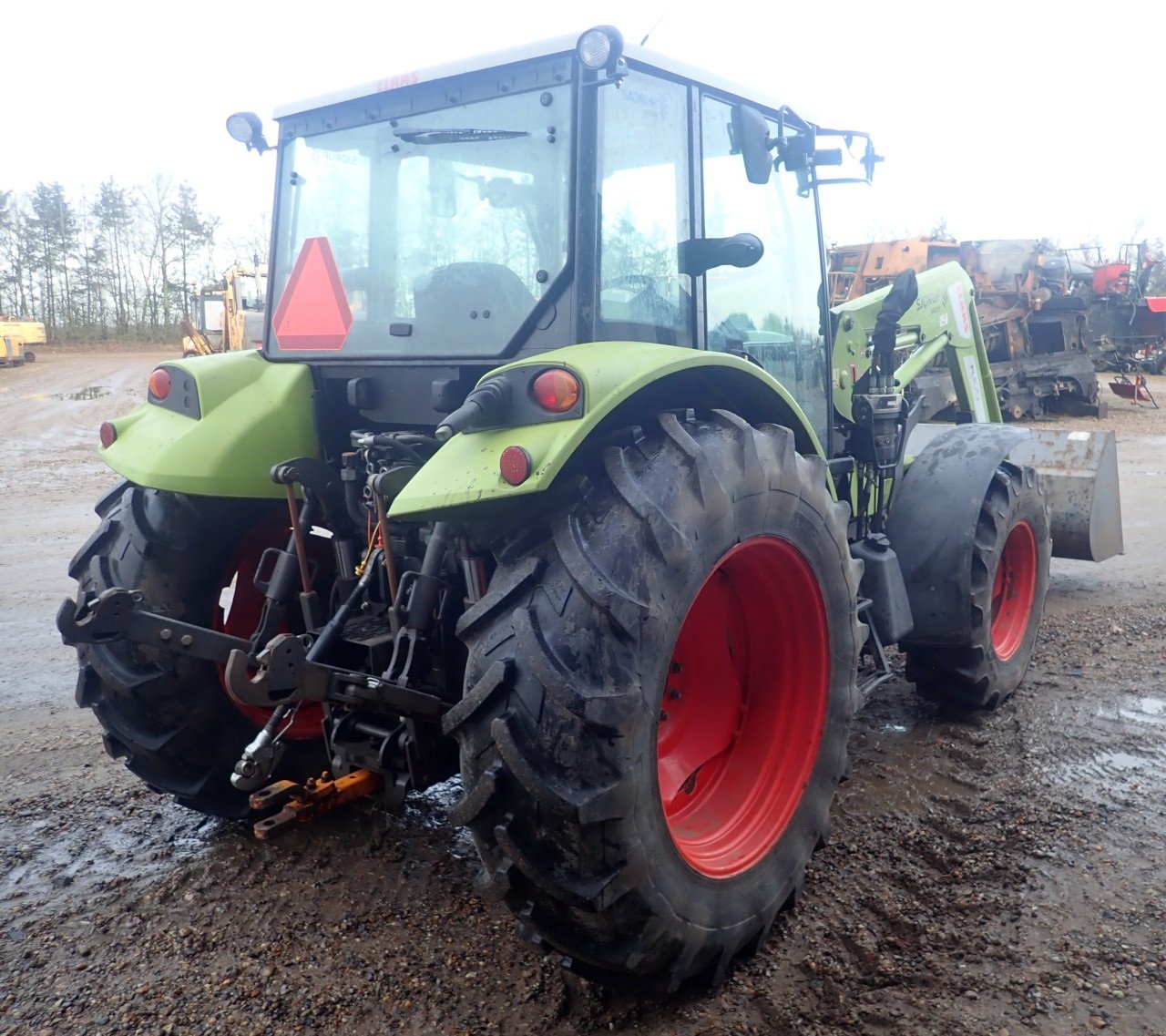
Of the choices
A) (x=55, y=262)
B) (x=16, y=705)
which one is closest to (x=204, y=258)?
(x=55, y=262)

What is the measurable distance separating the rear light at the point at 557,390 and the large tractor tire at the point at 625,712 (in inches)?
7.3

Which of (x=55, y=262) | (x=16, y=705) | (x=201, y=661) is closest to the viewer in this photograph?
(x=201, y=661)

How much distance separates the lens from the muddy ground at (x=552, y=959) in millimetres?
2426

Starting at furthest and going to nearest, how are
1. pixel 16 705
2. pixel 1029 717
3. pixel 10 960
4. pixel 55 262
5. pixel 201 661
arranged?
pixel 55 262 → pixel 16 705 → pixel 1029 717 → pixel 201 661 → pixel 10 960

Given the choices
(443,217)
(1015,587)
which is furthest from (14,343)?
(1015,587)

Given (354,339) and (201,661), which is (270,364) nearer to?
(354,339)

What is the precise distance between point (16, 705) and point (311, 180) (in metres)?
2.95

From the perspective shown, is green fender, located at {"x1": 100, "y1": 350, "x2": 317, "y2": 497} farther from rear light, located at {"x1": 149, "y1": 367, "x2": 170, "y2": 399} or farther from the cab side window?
the cab side window

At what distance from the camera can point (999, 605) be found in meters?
4.60

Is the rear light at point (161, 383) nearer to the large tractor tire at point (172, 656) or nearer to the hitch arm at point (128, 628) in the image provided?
the large tractor tire at point (172, 656)

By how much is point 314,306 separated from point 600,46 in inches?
49.7

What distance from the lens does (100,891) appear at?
2.99 metres

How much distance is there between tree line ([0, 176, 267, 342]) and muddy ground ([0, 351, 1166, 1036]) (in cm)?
3999

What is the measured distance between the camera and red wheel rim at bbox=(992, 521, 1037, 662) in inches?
179
